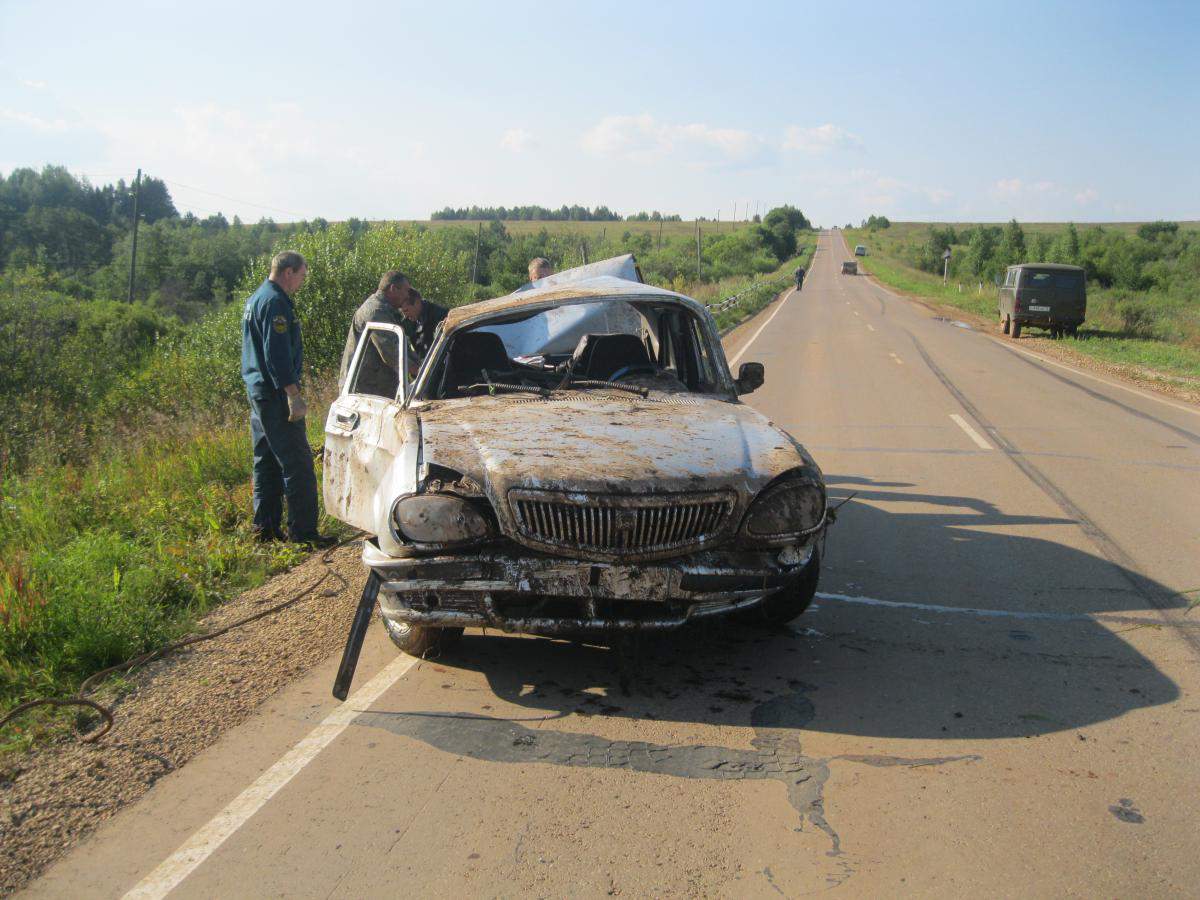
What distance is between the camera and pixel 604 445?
4.18 meters

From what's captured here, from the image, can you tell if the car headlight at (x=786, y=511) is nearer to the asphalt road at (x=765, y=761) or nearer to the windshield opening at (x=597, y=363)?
the asphalt road at (x=765, y=761)

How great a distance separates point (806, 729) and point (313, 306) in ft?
105

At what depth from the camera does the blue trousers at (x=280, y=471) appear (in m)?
6.39

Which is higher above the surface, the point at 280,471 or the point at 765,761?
the point at 280,471

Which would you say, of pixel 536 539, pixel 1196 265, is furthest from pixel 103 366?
pixel 1196 265

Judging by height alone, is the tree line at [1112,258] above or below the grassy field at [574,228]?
below

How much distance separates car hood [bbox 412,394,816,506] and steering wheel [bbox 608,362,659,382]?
0.59 metres

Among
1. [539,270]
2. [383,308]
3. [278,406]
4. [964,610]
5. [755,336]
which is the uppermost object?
[539,270]

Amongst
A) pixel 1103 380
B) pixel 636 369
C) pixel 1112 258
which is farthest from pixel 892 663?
pixel 1112 258

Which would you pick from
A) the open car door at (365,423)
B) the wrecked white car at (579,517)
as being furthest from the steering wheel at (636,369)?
the open car door at (365,423)

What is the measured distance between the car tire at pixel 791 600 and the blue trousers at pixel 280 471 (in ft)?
11.3

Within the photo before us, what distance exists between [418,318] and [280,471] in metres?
1.63

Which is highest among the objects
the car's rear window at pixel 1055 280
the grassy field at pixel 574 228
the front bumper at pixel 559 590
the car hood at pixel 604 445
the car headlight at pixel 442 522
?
the grassy field at pixel 574 228

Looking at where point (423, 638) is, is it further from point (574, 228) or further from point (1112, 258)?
point (574, 228)
